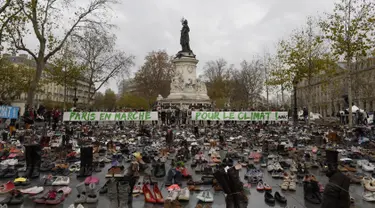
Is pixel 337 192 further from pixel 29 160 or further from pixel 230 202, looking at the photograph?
pixel 29 160

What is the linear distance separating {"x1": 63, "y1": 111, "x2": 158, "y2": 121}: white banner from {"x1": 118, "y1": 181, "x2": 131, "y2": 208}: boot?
14.2m

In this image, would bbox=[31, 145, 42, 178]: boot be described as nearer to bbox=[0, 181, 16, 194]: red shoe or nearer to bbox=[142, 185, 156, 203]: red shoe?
bbox=[0, 181, 16, 194]: red shoe

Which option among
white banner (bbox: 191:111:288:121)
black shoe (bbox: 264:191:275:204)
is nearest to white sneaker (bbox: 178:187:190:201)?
black shoe (bbox: 264:191:275:204)

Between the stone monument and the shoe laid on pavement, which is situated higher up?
the stone monument

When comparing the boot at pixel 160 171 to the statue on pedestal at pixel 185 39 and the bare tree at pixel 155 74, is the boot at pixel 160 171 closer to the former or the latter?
the statue on pedestal at pixel 185 39

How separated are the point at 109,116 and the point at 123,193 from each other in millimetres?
15042

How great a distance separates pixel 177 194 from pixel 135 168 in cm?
191

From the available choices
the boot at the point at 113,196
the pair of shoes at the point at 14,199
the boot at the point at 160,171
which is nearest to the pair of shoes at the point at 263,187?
the boot at the point at 160,171

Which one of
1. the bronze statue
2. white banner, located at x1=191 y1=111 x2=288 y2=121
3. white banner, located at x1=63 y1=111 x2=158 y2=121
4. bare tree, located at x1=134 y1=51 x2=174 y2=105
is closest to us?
white banner, located at x1=63 y1=111 x2=158 y2=121

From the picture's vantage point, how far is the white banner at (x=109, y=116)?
1893 centimetres

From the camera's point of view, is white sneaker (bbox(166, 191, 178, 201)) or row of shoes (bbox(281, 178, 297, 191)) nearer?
white sneaker (bbox(166, 191, 178, 201))

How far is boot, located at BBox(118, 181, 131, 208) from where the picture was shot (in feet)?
15.5

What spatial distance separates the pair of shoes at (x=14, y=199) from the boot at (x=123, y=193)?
1.84 metres

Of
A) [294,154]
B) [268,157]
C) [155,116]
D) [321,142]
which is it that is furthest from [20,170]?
[155,116]
